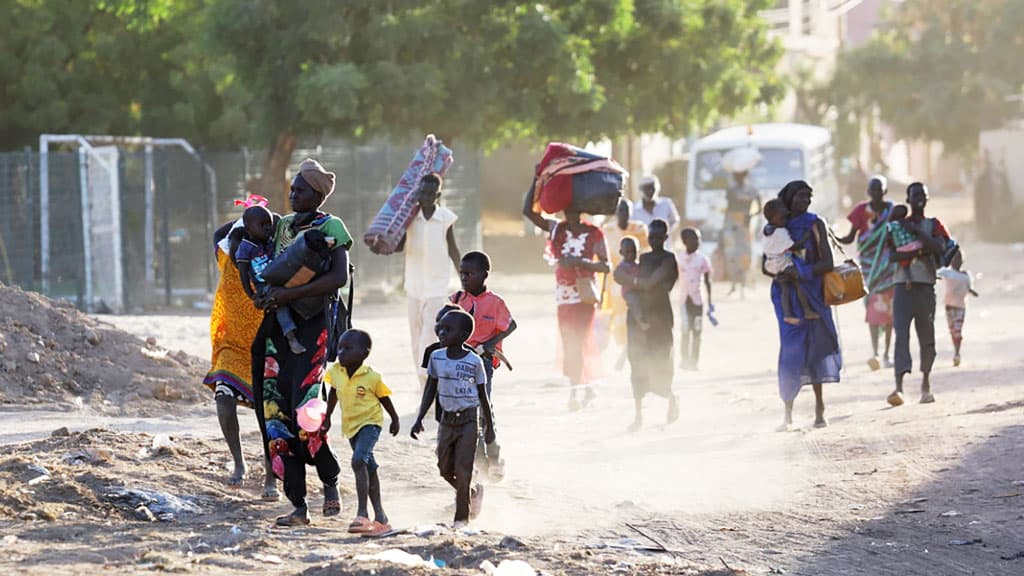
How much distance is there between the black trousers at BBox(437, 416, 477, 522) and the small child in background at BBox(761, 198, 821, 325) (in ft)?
13.0

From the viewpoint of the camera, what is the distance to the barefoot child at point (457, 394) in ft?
24.0

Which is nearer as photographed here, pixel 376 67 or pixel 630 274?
pixel 630 274

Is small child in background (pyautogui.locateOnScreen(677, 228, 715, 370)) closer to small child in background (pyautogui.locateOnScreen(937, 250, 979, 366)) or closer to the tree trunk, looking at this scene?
small child in background (pyautogui.locateOnScreen(937, 250, 979, 366))

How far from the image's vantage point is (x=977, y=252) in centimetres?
3203

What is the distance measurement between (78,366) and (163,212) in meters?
9.71

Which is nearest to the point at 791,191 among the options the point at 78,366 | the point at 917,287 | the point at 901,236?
the point at 901,236

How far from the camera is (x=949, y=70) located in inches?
1826

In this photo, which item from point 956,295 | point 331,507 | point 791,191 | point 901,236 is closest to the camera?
point 331,507

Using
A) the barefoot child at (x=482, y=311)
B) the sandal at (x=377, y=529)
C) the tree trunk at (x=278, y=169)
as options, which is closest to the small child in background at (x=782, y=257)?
the barefoot child at (x=482, y=311)

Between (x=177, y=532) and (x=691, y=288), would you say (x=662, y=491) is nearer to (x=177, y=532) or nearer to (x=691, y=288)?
(x=177, y=532)

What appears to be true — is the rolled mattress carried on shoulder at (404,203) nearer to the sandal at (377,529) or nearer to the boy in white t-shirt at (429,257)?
the boy in white t-shirt at (429,257)

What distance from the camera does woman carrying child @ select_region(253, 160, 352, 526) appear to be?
24.1 feet

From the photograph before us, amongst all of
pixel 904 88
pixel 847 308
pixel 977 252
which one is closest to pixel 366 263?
pixel 847 308

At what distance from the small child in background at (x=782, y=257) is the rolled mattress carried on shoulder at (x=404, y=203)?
7.26ft
